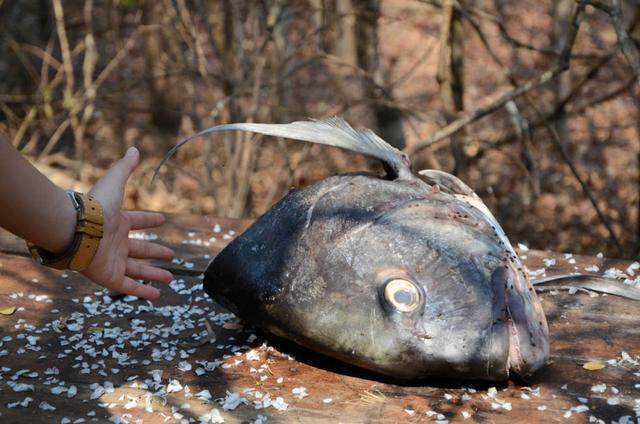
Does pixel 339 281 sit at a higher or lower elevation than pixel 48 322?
higher

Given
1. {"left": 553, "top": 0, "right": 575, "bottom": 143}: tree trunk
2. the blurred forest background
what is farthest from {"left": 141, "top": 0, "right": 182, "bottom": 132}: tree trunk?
{"left": 553, "top": 0, "right": 575, "bottom": 143}: tree trunk

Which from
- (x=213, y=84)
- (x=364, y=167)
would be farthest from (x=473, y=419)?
(x=364, y=167)

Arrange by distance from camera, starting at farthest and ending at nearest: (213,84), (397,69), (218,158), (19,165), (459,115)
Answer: (397,69) → (218,158) → (213,84) → (459,115) → (19,165)

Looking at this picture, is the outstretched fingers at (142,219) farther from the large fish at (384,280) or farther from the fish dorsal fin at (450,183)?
the fish dorsal fin at (450,183)

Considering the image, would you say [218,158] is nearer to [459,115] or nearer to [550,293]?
[459,115]

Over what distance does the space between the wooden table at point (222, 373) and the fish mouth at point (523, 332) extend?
0.29 feet

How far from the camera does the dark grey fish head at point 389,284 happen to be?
224cm

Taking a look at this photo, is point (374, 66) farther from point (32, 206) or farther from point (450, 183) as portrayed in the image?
point (32, 206)

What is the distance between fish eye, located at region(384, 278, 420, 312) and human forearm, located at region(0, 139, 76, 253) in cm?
84

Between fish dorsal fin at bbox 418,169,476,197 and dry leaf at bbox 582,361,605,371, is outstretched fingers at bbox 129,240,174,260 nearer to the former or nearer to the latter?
fish dorsal fin at bbox 418,169,476,197

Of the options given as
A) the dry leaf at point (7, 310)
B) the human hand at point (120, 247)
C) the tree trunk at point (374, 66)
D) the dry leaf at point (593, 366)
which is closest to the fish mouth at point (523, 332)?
the dry leaf at point (593, 366)

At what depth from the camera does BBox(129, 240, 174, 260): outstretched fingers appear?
8.88 feet

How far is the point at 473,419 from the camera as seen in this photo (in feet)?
7.16

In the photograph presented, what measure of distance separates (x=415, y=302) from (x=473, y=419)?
32 cm
